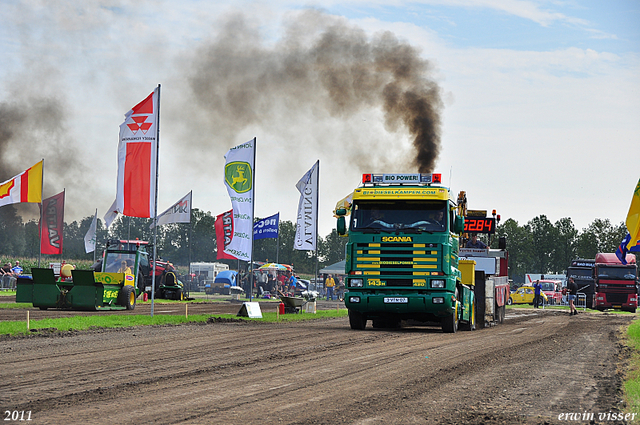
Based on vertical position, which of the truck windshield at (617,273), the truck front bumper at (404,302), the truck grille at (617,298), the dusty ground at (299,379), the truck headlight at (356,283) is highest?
the truck windshield at (617,273)

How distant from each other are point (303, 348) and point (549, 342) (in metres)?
6.04

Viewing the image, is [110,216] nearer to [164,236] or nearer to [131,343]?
[131,343]

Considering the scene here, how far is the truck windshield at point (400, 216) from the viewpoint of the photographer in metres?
17.5

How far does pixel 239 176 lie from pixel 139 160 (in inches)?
265

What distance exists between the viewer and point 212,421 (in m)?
6.71

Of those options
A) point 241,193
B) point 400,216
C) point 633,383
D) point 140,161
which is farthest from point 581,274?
point 633,383

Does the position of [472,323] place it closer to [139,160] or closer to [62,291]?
[139,160]

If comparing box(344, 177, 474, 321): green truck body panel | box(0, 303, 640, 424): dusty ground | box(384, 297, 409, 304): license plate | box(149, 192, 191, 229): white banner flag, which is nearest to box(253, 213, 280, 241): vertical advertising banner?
box(149, 192, 191, 229): white banner flag

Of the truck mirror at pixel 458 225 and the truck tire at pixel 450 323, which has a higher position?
the truck mirror at pixel 458 225

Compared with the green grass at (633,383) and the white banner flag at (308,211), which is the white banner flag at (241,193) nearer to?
the white banner flag at (308,211)

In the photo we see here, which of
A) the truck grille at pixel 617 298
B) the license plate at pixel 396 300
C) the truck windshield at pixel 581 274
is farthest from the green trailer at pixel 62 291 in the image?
the truck windshield at pixel 581 274

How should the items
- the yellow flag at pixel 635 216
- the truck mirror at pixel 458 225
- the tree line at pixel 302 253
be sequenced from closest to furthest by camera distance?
1. the yellow flag at pixel 635 216
2. the truck mirror at pixel 458 225
3. the tree line at pixel 302 253

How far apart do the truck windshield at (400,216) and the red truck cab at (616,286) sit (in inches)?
1234

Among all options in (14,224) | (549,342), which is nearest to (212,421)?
(549,342)
